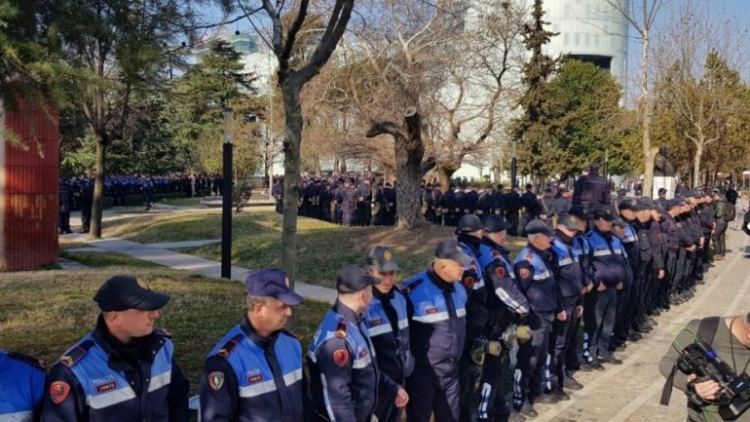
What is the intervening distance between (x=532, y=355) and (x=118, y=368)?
443cm

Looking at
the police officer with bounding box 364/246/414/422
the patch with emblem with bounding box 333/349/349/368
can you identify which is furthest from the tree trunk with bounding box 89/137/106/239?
the patch with emblem with bounding box 333/349/349/368

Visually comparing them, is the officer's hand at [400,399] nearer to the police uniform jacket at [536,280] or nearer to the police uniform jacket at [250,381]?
the police uniform jacket at [250,381]

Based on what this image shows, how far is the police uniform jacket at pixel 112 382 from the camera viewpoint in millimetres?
2982

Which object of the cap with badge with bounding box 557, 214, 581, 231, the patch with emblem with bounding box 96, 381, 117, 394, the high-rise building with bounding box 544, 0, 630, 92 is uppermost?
the high-rise building with bounding box 544, 0, 630, 92

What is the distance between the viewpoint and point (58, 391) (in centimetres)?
296

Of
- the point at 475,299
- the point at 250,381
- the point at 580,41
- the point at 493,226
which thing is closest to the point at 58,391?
the point at 250,381

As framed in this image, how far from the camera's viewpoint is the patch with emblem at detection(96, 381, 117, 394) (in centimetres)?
307

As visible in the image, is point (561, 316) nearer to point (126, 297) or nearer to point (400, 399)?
point (400, 399)

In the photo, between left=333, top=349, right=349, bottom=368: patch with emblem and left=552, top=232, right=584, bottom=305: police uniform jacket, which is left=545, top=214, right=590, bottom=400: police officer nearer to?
left=552, top=232, right=584, bottom=305: police uniform jacket

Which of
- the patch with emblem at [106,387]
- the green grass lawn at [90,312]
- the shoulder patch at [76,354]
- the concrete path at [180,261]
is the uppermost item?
the shoulder patch at [76,354]

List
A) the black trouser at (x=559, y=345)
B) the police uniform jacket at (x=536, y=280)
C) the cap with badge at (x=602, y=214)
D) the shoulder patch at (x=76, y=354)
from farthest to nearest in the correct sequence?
the cap with badge at (x=602, y=214), the black trouser at (x=559, y=345), the police uniform jacket at (x=536, y=280), the shoulder patch at (x=76, y=354)

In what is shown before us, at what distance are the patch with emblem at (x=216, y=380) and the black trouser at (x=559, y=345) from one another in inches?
178

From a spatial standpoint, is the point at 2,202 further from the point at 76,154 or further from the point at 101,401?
the point at 76,154

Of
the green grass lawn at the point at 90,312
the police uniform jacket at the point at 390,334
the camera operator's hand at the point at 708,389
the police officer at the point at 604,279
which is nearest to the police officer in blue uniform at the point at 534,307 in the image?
the police officer at the point at 604,279
